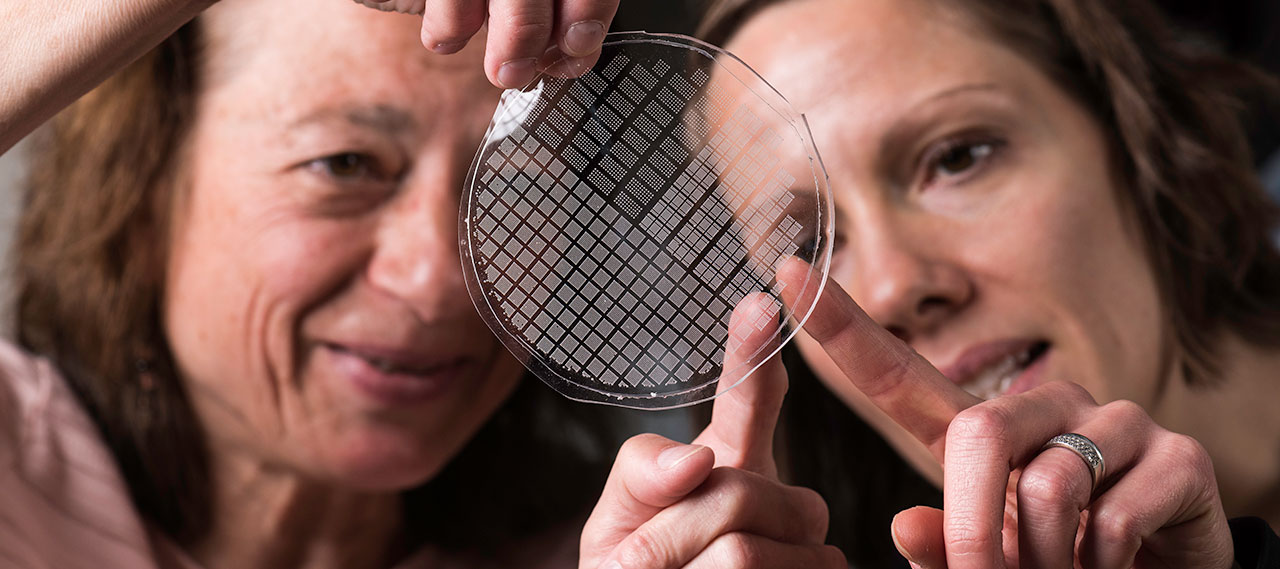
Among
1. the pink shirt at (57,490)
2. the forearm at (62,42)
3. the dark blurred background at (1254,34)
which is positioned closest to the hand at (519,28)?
the forearm at (62,42)

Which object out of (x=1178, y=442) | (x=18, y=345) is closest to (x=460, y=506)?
(x=18, y=345)

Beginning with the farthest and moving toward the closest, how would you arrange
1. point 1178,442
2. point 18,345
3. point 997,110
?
point 18,345, point 997,110, point 1178,442

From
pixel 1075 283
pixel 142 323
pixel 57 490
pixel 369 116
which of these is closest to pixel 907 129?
pixel 1075 283

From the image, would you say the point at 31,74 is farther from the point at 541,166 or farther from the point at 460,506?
the point at 460,506

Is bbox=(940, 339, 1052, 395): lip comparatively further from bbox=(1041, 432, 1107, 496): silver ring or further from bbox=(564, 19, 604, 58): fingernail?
bbox=(564, 19, 604, 58): fingernail

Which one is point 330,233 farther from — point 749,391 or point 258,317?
point 749,391

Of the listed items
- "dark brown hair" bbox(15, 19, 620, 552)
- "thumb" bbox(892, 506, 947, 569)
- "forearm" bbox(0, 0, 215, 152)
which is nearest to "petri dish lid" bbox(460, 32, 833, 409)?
"thumb" bbox(892, 506, 947, 569)

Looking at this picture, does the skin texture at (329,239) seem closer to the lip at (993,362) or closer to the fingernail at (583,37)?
the fingernail at (583,37)
